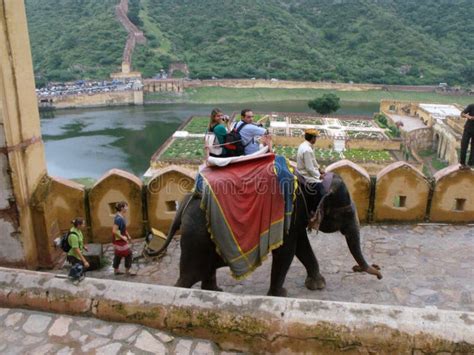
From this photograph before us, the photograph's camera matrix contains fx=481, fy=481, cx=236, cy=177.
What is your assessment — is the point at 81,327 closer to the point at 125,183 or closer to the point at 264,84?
the point at 125,183

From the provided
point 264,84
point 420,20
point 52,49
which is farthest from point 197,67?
point 420,20

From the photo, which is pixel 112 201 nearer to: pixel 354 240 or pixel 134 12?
pixel 354 240

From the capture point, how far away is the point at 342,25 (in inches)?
3516

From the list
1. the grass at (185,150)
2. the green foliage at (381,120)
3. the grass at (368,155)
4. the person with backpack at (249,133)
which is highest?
the person with backpack at (249,133)

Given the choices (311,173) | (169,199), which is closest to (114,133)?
(169,199)

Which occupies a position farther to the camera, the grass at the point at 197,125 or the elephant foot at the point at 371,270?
the grass at the point at 197,125

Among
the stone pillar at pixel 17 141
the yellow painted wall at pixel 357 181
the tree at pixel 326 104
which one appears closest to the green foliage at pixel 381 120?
the tree at pixel 326 104

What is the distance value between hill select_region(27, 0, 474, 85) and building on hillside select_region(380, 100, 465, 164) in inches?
852

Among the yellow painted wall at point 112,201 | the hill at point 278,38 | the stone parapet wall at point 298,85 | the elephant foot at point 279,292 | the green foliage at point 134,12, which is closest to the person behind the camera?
the elephant foot at point 279,292

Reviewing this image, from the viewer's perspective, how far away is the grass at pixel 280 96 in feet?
196

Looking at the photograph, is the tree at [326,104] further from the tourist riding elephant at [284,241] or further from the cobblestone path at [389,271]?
the tourist riding elephant at [284,241]

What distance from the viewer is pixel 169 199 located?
20.6 ft

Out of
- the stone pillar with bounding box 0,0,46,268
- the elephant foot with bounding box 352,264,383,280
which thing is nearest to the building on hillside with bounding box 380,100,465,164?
the elephant foot with bounding box 352,264,383,280

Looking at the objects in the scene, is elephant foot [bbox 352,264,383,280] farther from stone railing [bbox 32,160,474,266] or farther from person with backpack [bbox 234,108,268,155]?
stone railing [bbox 32,160,474,266]
